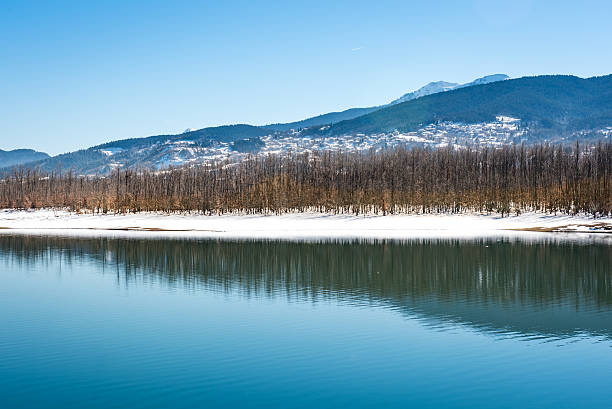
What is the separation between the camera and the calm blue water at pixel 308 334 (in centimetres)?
1252

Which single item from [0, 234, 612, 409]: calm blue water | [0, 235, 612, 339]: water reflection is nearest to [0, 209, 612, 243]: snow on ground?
[0, 235, 612, 339]: water reflection

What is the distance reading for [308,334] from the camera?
17.6 meters

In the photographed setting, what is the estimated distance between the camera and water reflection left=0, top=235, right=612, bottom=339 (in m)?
20.5

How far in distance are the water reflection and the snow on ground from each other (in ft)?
34.7

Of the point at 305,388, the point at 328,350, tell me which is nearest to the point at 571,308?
the point at 328,350

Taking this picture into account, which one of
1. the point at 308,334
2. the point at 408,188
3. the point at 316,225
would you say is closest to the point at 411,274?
the point at 308,334

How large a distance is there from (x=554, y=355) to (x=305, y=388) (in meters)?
6.59

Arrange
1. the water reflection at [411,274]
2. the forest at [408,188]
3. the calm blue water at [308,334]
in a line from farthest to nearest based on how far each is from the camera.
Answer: the forest at [408,188], the water reflection at [411,274], the calm blue water at [308,334]

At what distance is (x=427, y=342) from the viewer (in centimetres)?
1666

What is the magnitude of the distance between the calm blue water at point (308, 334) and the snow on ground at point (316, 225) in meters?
25.9

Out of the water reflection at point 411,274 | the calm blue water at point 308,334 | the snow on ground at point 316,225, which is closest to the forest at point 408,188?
the snow on ground at point 316,225

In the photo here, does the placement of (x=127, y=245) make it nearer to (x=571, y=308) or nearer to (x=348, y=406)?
(x=571, y=308)

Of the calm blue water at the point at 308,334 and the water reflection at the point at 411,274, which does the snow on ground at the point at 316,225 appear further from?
the calm blue water at the point at 308,334

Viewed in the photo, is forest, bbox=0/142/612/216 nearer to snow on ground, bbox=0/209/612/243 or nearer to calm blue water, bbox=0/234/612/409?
snow on ground, bbox=0/209/612/243
